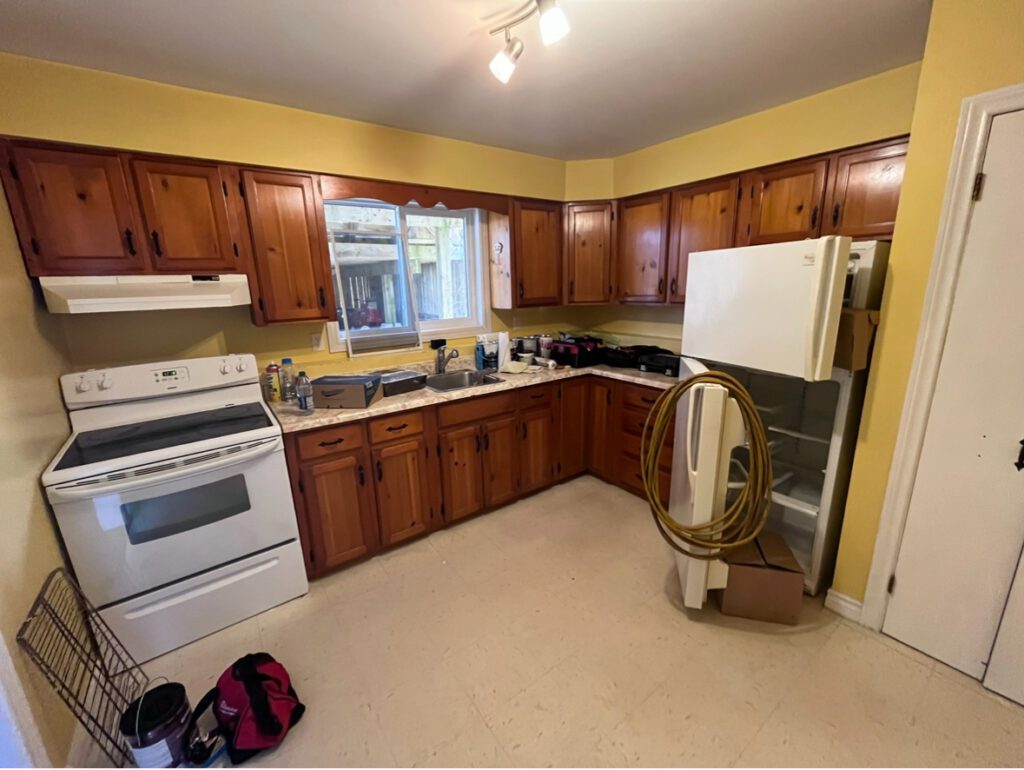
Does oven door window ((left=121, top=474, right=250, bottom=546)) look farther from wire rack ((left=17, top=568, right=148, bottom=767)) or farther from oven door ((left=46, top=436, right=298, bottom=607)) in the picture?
wire rack ((left=17, top=568, right=148, bottom=767))

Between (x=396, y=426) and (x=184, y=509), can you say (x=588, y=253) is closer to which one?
(x=396, y=426)

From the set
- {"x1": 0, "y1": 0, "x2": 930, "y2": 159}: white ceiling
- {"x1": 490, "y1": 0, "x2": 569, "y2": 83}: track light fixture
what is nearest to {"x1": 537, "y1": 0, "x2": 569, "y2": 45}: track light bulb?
{"x1": 490, "y1": 0, "x2": 569, "y2": 83}: track light fixture

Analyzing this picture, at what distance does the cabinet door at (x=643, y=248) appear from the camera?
2.94 meters

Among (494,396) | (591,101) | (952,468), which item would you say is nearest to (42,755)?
(494,396)

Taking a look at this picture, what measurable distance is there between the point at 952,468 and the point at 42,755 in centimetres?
320

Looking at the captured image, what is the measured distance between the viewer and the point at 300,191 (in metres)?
2.23

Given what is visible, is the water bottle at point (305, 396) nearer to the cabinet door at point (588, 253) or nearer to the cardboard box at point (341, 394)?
the cardboard box at point (341, 394)

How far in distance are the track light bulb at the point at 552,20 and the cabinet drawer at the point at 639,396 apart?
2.01m

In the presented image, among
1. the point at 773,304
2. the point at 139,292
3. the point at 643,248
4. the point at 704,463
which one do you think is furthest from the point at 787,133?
the point at 139,292

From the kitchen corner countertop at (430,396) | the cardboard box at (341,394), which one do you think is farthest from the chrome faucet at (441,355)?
the cardboard box at (341,394)

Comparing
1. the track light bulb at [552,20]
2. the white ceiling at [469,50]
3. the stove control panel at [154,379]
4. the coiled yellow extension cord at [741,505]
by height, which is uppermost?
the white ceiling at [469,50]

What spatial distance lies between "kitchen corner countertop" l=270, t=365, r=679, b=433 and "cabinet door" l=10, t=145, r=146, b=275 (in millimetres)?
982

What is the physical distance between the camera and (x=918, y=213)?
1540 mm

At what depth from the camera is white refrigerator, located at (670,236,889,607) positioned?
154cm
